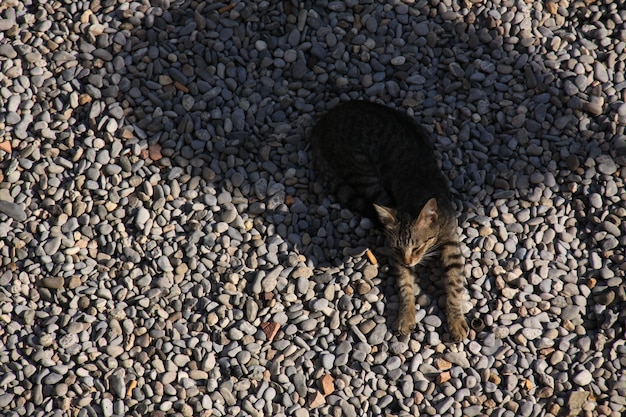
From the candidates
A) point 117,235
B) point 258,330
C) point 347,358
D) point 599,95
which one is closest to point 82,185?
point 117,235

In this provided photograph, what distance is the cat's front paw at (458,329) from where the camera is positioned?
5273 mm

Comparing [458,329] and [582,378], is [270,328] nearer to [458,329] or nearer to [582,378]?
[458,329]

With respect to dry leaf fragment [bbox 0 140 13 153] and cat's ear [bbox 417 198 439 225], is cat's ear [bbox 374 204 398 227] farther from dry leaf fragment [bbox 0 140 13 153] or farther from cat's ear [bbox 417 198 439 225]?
dry leaf fragment [bbox 0 140 13 153]

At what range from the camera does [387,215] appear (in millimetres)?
5453

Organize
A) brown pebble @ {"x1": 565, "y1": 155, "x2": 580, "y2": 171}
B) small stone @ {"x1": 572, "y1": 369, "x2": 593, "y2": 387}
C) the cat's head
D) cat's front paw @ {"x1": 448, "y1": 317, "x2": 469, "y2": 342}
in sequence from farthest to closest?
brown pebble @ {"x1": 565, "y1": 155, "x2": 580, "y2": 171} < the cat's head < cat's front paw @ {"x1": 448, "y1": 317, "x2": 469, "y2": 342} < small stone @ {"x1": 572, "y1": 369, "x2": 593, "y2": 387}

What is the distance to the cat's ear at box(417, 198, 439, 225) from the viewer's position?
5.30 m

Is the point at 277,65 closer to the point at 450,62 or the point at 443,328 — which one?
the point at 450,62

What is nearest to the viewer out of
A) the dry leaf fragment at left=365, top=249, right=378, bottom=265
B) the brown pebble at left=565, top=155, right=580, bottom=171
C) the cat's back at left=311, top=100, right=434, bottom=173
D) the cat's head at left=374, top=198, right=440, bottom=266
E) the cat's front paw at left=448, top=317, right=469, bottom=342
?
the cat's front paw at left=448, top=317, right=469, bottom=342

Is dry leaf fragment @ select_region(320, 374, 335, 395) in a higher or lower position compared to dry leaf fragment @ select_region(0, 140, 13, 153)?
lower

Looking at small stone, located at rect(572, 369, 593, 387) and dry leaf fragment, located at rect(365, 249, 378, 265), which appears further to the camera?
dry leaf fragment, located at rect(365, 249, 378, 265)

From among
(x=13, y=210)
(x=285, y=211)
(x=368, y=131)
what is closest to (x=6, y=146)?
(x=13, y=210)

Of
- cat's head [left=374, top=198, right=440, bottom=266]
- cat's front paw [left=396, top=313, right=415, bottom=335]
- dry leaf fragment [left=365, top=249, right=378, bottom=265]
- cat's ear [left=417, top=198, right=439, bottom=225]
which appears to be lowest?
cat's front paw [left=396, top=313, right=415, bottom=335]

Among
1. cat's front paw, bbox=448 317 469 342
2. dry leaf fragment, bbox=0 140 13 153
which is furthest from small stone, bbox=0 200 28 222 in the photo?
cat's front paw, bbox=448 317 469 342

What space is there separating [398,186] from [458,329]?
118 centimetres
